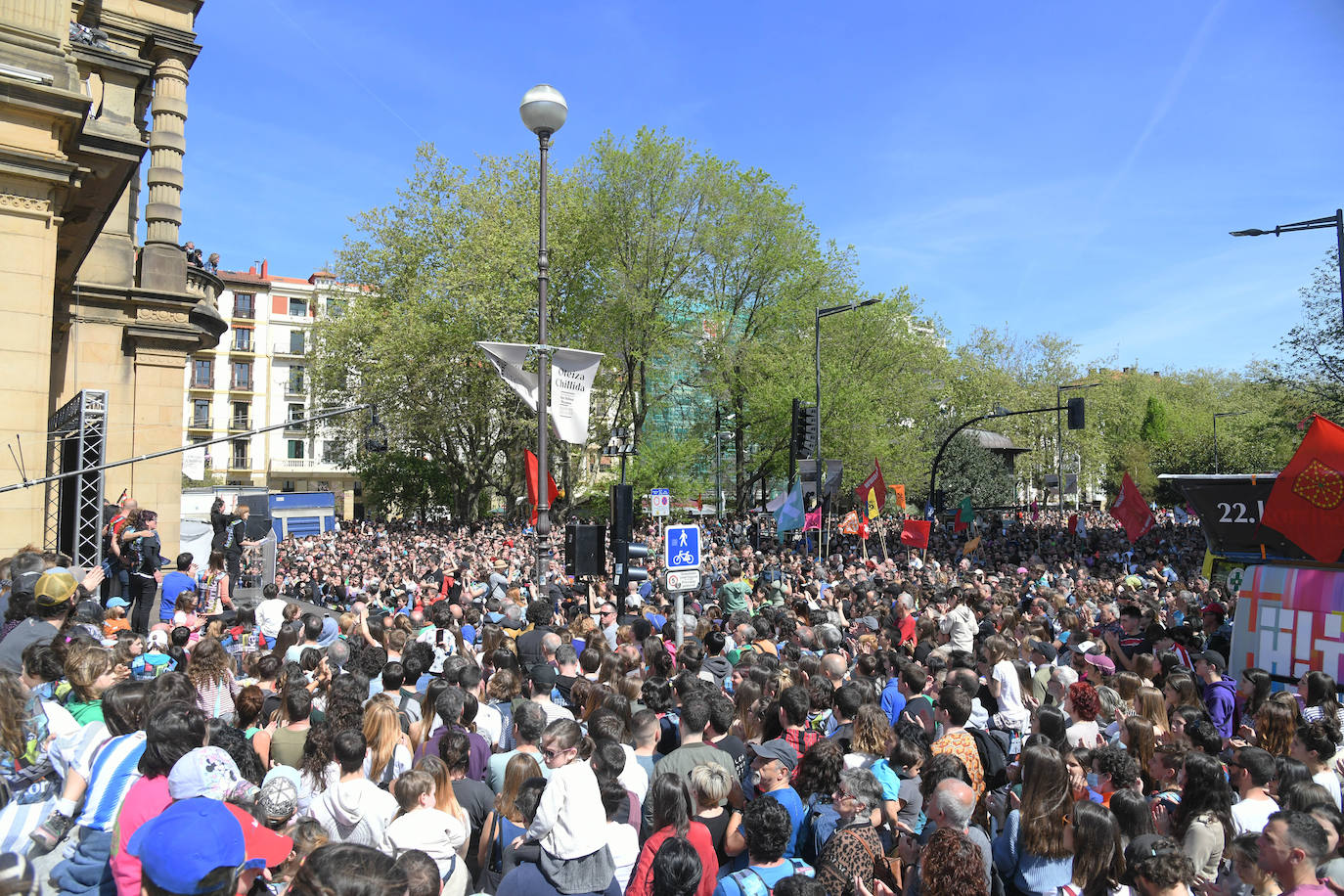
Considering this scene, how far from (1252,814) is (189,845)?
4.89 m

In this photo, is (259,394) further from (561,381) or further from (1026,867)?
(1026,867)

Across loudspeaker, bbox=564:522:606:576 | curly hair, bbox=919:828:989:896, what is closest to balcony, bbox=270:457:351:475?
loudspeaker, bbox=564:522:606:576

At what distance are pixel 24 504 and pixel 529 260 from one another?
2759cm

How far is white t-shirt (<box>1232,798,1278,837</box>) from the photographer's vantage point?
14.9 ft

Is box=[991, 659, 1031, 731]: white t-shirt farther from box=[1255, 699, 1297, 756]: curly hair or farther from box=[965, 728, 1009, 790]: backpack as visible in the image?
box=[1255, 699, 1297, 756]: curly hair

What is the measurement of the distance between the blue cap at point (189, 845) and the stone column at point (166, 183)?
1822 cm

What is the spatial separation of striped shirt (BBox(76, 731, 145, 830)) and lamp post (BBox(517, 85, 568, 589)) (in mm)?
7775

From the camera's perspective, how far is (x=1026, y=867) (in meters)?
4.18

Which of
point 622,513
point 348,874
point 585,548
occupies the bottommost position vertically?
point 348,874

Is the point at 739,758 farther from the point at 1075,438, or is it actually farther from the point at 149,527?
the point at 1075,438

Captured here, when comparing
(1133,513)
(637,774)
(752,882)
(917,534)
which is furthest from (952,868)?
(1133,513)

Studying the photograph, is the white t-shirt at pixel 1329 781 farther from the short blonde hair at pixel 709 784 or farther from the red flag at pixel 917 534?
the red flag at pixel 917 534

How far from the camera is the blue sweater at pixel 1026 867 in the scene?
4.12 meters

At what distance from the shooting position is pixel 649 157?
37312mm
